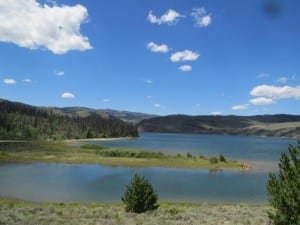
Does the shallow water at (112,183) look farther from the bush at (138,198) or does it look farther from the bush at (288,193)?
the bush at (288,193)

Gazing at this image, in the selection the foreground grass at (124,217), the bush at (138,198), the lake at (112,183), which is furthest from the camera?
the lake at (112,183)

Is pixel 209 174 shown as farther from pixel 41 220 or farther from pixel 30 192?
pixel 41 220

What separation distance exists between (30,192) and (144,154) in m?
49.9

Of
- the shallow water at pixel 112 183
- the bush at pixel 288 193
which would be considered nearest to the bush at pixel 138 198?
the bush at pixel 288 193

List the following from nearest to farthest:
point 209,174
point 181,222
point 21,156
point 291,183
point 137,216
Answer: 1. point 291,183
2. point 181,222
3. point 137,216
4. point 209,174
5. point 21,156

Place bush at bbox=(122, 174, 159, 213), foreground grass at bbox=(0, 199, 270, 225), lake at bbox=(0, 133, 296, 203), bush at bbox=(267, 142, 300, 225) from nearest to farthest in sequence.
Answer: bush at bbox=(267, 142, 300, 225)
foreground grass at bbox=(0, 199, 270, 225)
bush at bbox=(122, 174, 159, 213)
lake at bbox=(0, 133, 296, 203)

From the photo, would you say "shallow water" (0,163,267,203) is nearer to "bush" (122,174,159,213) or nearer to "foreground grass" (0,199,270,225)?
"bush" (122,174,159,213)

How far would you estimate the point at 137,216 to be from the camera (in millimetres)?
23906

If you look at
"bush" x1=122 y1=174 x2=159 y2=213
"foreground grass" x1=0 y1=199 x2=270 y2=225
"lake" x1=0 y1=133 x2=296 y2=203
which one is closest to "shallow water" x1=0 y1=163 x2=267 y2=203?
"lake" x1=0 y1=133 x2=296 y2=203

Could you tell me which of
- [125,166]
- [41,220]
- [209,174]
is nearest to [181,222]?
[41,220]

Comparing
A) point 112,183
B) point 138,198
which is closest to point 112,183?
point 112,183

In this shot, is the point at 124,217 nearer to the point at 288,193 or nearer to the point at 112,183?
the point at 288,193

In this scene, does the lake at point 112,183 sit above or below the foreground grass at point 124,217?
below

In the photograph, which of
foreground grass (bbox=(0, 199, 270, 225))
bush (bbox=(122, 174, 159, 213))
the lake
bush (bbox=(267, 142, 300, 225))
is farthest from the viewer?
the lake
